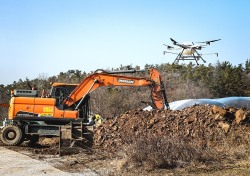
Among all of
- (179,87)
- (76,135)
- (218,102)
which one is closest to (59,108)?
(76,135)

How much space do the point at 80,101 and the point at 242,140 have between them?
689 cm

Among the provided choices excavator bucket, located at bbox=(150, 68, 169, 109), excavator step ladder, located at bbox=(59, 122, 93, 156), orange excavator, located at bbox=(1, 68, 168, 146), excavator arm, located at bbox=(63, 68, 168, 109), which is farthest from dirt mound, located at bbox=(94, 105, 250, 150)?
orange excavator, located at bbox=(1, 68, 168, 146)

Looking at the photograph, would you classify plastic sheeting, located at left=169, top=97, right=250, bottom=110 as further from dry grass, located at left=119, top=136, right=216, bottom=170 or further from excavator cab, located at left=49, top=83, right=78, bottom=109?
dry grass, located at left=119, top=136, right=216, bottom=170

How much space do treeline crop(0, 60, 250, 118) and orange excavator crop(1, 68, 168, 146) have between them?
18.0 meters

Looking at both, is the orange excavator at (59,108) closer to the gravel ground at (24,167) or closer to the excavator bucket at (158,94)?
the excavator bucket at (158,94)

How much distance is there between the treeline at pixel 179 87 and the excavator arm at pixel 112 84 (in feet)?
58.7

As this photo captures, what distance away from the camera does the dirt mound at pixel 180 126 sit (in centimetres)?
1398

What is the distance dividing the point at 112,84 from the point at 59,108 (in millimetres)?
2506

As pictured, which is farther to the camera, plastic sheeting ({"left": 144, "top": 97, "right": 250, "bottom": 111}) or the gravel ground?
plastic sheeting ({"left": 144, "top": 97, "right": 250, "bottom": 111})

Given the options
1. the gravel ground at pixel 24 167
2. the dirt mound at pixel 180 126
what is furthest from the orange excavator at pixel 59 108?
the gravel ground at pixel 24 167

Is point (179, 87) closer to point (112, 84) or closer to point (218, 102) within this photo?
point (218, 102)

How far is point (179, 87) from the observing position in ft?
141

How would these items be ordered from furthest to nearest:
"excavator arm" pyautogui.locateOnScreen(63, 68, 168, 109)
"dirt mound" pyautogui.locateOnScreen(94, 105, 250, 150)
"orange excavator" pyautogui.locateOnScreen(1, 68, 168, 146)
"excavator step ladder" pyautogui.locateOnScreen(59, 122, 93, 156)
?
"excavator arm" pyautogui.locateOnScreen(63, 68, 168, 109)
"orange excavator" pyautogui.locateOnScreen(1, 68, 168, 146)
"excavator step ladder" pyautogui.locateOnScreen(59, 122, 93, 156)
"dirt mound" pyautogui.locateOnScreen(94, 105, 250, 150)

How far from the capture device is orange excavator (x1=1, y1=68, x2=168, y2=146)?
1590 cm
